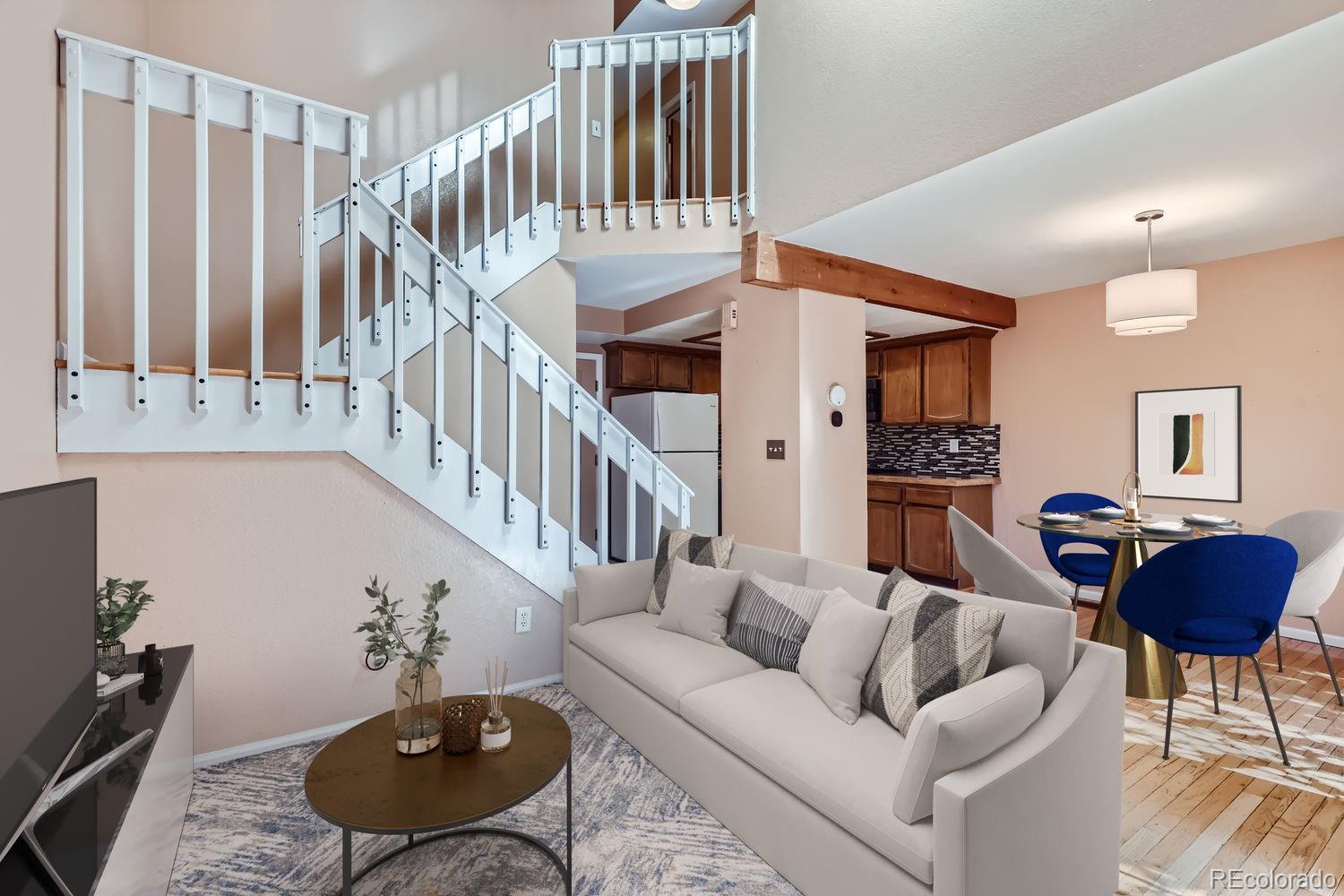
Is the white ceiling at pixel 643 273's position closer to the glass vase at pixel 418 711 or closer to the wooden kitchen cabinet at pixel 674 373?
the wooden kitchen cabinet at pixel 674 373

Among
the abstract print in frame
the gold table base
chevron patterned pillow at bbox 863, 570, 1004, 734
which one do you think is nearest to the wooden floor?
the gold table base

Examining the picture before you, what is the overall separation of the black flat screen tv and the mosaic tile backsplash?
18.7ft

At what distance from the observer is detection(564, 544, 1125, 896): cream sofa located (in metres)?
1.38

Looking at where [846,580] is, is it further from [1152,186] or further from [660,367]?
[660,367]

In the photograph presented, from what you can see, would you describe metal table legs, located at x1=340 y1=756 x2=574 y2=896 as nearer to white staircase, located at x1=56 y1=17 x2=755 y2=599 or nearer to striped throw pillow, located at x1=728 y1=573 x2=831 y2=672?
striped throw pillow, located at x1=728 y1=573 x2=831 y2=672

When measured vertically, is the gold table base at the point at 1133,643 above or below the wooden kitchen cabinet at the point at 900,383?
below

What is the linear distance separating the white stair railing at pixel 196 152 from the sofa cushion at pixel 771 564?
172 cm

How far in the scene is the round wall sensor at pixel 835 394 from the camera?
409 cm

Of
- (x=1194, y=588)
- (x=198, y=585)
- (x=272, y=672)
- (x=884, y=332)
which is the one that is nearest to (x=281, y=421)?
(x=198, y=585)

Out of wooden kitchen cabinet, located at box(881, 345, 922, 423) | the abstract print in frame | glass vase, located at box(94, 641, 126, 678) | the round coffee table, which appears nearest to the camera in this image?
the round coffee table

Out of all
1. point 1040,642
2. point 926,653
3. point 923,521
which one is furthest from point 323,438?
point 923,521

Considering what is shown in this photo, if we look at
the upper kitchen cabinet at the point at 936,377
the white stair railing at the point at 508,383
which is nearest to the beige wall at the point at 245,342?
the white stair railing at the point at 508,383

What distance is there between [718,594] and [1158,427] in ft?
12.0

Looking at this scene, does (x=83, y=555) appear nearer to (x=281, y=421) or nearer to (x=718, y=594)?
(x=281, y=421)
